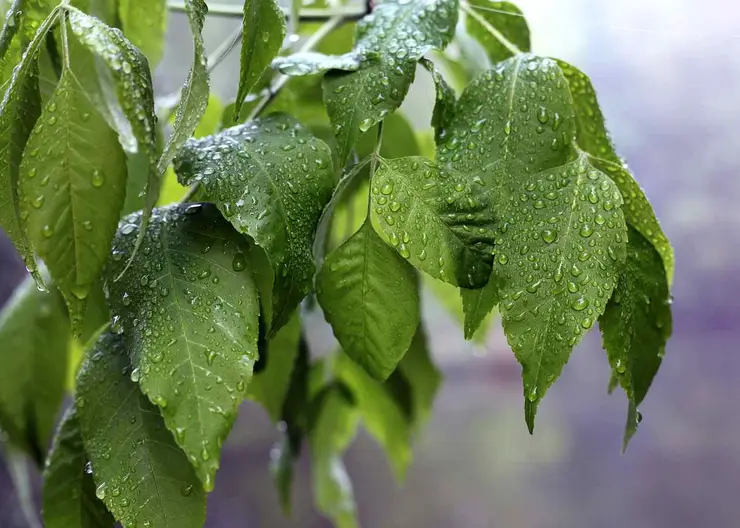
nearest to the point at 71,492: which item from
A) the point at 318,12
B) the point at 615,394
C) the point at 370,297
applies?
the point at 370,297

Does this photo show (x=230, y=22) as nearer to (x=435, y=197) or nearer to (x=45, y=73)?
(x=45, y=73)

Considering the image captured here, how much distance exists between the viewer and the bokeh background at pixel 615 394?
0.80 m

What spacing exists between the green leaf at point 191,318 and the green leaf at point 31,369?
0.80 ft

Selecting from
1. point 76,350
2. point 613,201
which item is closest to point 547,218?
point 613,201

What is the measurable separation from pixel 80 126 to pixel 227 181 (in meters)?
0.08

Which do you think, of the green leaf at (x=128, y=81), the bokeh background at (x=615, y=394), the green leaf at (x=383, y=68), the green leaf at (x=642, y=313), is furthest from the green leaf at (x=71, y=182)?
the bokeh background at (x=615, y=394)

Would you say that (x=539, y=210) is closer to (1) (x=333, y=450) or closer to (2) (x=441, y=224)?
(2) (x=441, y=224)

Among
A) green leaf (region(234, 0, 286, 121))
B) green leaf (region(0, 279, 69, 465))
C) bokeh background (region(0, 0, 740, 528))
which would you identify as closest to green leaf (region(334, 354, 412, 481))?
bokeh background (region(0, 0, 740, 528))

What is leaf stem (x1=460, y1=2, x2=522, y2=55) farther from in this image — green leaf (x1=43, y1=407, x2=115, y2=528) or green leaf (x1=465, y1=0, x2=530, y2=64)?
green leaf (x1=43, y1=407, x2=115, y2=528)

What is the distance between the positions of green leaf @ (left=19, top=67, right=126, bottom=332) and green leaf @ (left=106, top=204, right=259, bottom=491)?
1.8 inches

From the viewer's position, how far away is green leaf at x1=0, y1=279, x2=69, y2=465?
531mm

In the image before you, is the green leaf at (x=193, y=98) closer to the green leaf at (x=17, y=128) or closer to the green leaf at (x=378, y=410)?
the green leaf at (x=17, y=128)

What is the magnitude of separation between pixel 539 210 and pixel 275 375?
257mm

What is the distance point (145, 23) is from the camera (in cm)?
47
